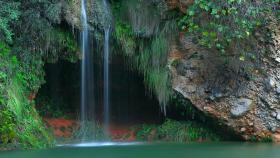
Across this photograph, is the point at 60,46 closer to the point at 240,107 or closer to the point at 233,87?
the point at 233,87

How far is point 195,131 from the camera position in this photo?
13836 mm

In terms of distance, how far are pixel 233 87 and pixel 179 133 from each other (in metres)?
1.88

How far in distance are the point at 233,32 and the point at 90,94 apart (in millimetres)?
4506

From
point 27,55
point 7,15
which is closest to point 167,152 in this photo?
point 27,55

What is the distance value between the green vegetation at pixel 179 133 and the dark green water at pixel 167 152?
1504 mm

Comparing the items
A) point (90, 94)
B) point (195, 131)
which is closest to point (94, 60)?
point (90, 94)

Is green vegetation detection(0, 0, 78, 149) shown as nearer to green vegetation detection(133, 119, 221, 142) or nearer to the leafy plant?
the leafy plant

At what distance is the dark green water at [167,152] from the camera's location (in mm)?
9914

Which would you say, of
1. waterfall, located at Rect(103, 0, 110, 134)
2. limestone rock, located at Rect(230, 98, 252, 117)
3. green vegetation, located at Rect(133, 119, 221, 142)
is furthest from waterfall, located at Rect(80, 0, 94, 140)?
limestone rock, located at Rect(230, 98, 252, 117)

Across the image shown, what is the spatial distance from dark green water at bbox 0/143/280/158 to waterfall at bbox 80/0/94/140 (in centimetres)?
308

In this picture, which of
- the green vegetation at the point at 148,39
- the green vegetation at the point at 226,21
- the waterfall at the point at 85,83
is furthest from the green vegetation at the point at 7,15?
the green vegetation at the point at 226,21

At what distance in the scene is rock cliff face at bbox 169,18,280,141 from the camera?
13.0 m

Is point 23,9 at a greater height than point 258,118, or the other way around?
point 23,9

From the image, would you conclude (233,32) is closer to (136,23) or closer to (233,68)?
(233,68)
